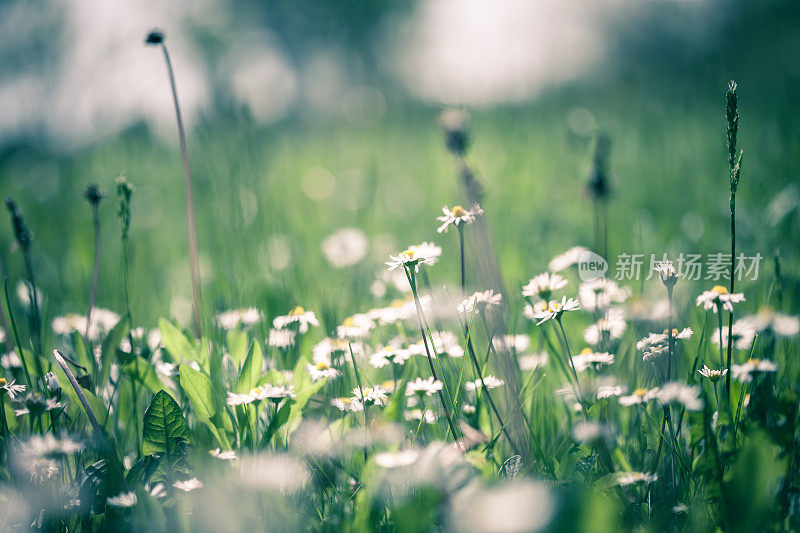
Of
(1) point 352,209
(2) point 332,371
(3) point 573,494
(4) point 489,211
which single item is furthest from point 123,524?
(1) point 352,209

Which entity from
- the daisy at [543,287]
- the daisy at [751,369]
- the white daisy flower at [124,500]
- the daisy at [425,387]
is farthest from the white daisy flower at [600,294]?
the white daisy flower at [124,500]

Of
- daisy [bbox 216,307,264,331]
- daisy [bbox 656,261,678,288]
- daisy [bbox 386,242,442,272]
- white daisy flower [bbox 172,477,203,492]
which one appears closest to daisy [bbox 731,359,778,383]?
daisy [bbox 656,261,678,288]

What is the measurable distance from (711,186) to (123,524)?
3.17 meters

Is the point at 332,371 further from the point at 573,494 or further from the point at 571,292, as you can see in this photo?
the point at 571,292

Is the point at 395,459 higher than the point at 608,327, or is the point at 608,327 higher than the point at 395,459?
the point at 608,327

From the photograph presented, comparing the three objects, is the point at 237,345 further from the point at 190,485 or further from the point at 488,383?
the point at 488,383

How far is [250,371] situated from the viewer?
1.12 metres

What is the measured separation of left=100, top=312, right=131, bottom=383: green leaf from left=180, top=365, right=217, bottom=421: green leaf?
0.26 meters

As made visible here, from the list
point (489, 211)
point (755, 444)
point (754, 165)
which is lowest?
point (755, 444)

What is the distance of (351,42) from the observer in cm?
235

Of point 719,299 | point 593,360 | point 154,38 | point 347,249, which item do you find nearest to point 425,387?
point 593,360

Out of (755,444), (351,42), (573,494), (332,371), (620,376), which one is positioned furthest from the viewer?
(351,42)

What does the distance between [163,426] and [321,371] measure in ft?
1.05

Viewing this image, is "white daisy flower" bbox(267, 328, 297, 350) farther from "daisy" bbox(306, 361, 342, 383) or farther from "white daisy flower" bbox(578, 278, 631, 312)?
"white daisy flower" bbox(578, 278, 631, 312)
